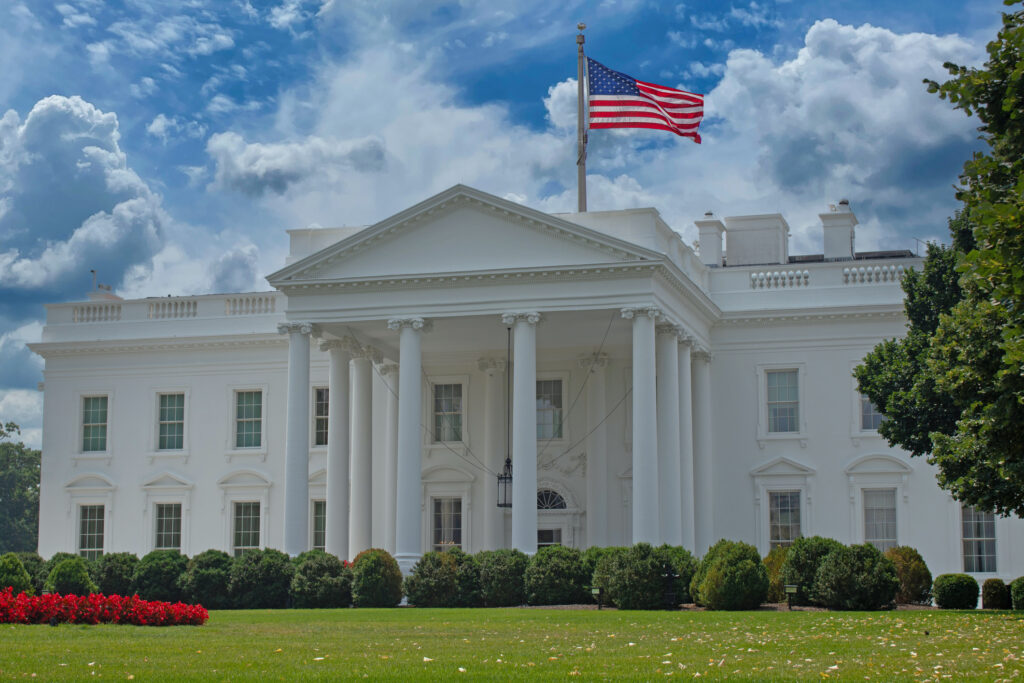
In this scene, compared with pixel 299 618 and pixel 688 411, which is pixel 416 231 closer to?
pixel 688 411

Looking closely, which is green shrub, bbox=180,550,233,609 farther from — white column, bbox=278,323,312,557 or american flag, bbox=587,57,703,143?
american flag, bbox=587,57,703,143

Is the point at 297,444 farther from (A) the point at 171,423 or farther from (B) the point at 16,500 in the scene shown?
(B) the point at 16,500

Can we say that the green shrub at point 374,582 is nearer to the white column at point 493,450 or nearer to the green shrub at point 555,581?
the green shrub at point 555,581

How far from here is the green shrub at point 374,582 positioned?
103 ft

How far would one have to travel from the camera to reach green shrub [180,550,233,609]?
108 feet

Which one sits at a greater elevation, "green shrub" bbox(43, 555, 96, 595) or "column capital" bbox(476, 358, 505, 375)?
"column capital" bbox(476, 358, 505, 375)

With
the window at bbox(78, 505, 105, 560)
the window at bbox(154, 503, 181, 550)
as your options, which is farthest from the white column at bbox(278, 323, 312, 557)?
the window at bbox(78, 505, 105, 560)

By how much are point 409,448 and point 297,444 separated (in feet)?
11.2

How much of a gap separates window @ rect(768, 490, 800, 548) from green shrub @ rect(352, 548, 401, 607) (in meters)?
13.0

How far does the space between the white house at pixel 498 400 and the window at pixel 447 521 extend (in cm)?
6

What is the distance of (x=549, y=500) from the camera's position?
→ 1614 inches

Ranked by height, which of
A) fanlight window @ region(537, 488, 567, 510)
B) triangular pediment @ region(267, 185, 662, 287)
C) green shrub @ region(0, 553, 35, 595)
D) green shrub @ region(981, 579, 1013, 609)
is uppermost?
triangular pediment @ region(267, 185, 662, 287)

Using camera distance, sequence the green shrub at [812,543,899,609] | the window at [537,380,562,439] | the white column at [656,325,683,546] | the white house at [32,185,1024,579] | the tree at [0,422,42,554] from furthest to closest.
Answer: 1. the tree at [0,422,42,554]
2. the window at [537,380,562,439]
3. the white column at [656,325,683,546]
4. the white house at [32,185,1024,579]
5. the green shrub at [812,543,899,609]

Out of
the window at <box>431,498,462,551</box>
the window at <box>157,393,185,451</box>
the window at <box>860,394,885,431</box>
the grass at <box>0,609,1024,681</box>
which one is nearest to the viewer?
the grass at <box>0,609,1024,681</box>
